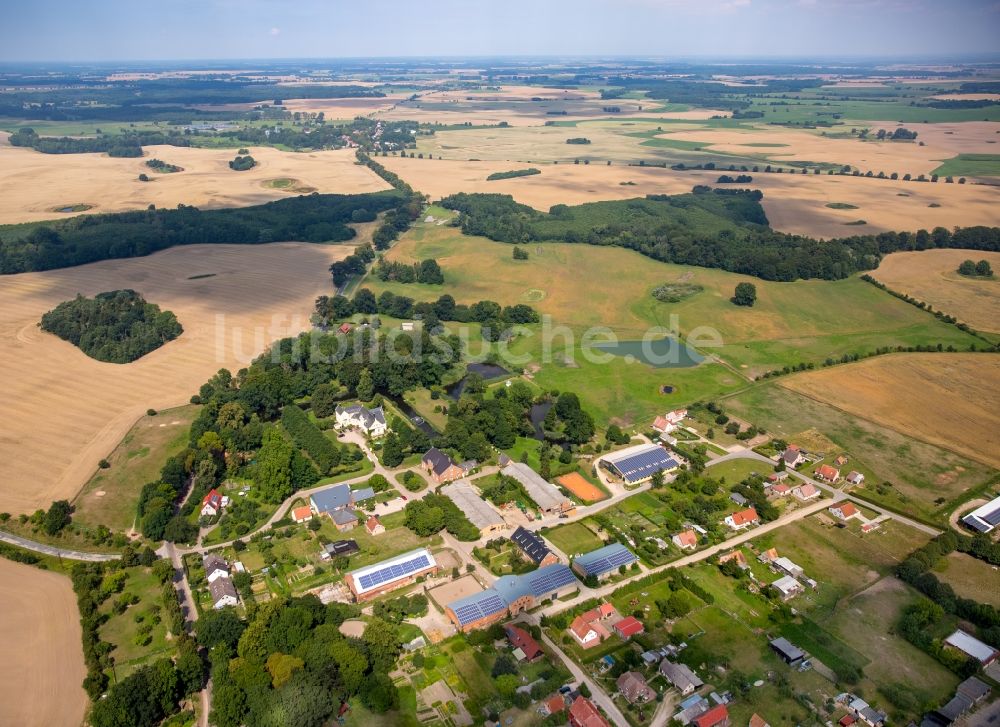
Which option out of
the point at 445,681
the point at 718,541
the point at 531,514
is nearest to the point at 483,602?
the point at 445,681

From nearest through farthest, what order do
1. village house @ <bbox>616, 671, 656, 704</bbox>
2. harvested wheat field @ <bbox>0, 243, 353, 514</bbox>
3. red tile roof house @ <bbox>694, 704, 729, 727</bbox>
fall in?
red tile roof house @ <bbox>694, 704, 729, 727</bbox>, village house @ <bbox>616, 671, 656, 704</bbox>, harvested wheat field @ <bbox>0, 243, 353, 514</bbox>

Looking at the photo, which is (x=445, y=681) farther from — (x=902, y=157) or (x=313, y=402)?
(x=902, y=157)

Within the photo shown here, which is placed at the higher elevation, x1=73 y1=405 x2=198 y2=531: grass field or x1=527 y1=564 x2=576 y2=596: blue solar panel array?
x1=73 y1=405 x2=198 y2=531: grass field

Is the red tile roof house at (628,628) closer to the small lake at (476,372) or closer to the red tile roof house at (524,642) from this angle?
the red tile roof house at (524,642)

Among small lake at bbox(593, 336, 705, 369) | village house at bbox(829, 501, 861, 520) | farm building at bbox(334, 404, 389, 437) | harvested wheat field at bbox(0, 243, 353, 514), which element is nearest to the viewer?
village house at bbox(829, 501, 861, 520)

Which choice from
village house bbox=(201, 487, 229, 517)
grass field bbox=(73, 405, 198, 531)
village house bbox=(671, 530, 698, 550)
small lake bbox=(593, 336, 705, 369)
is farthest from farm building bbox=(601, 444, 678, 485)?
grass field bbox=(73, 405, 198, 531)

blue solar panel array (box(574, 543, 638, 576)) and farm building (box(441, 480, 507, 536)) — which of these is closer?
blue solar panel array (box(574, 543, 638, 576))

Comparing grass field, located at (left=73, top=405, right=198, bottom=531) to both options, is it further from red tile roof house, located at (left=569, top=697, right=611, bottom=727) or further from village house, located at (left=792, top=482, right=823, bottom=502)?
village house, located at (left=792, top=482, right=823, bottom=502)

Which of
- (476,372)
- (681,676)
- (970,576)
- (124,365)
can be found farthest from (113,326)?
(970,576)
